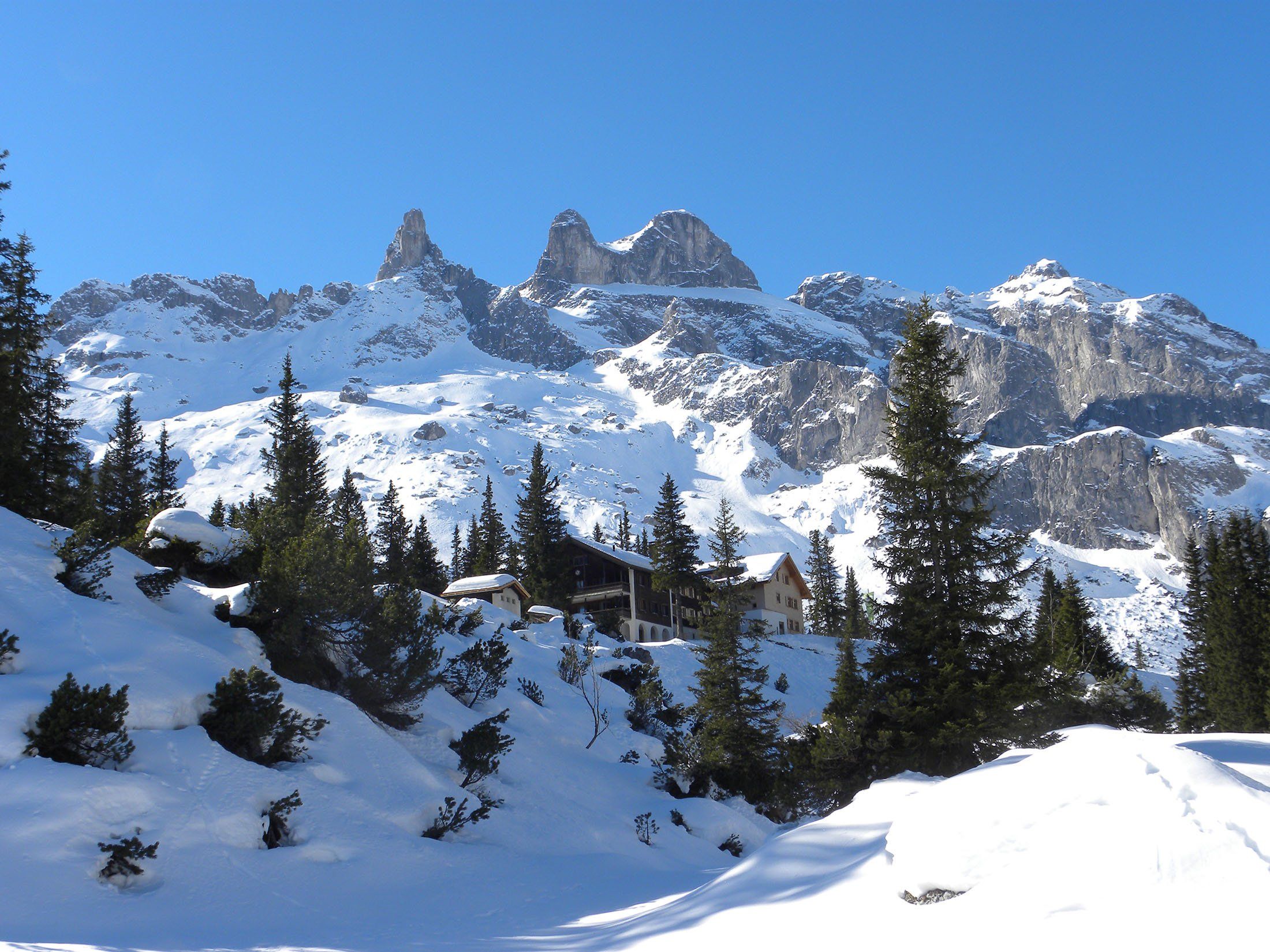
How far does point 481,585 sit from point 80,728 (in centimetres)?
3625

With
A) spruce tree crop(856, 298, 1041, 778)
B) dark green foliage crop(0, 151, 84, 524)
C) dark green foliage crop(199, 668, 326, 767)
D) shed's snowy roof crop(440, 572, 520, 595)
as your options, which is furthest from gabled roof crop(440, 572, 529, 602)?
dark green foliage crop(199, 668, 326, 767)

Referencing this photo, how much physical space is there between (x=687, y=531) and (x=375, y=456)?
133 meters

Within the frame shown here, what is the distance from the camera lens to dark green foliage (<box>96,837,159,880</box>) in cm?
851

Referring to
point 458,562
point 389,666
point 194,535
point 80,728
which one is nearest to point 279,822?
point 80,728

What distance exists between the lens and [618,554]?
56.4 metres

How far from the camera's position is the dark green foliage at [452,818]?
1341 centimetres

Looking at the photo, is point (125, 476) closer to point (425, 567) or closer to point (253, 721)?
point (425, 567)

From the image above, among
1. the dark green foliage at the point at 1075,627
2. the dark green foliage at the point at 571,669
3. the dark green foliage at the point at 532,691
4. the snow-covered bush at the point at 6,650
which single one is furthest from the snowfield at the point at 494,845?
the dark green foliage at the point at 1075,627

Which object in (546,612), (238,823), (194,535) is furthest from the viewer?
(546,612)

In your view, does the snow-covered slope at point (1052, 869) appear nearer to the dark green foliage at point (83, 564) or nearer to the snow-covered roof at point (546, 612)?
the dark green foliage at point (83, 564)

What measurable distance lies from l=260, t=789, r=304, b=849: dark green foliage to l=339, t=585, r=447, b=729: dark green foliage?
5.96m

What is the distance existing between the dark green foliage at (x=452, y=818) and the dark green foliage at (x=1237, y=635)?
34.5 metres

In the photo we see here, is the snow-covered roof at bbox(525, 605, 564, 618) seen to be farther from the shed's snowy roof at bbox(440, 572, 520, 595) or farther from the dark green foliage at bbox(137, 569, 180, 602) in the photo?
the dark green foliage at bbox(137, 569, 180, 602)

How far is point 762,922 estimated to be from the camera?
6.95 meters
